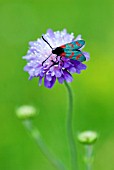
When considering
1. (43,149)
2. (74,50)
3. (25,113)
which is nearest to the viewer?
(74,50)

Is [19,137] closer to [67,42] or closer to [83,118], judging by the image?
[83,118]

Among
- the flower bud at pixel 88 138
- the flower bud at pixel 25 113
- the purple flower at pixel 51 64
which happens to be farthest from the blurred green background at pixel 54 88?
the purple flower at pixel 51 64

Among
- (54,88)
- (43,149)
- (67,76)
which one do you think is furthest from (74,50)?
(54,88)

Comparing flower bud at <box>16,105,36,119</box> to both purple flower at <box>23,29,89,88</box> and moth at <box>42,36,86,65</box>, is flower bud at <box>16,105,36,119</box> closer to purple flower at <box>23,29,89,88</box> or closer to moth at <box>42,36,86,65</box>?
purple flower at <box>23,29,89,88</box>

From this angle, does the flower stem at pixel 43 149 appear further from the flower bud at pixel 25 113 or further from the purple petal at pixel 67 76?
the purple petal at pixel 67 76

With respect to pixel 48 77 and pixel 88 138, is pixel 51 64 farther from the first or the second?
pixel 88 138

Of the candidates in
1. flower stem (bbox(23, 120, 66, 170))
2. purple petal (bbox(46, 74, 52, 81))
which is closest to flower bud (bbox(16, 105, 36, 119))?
flower stem (bbox(23, 120, 66, 170))
